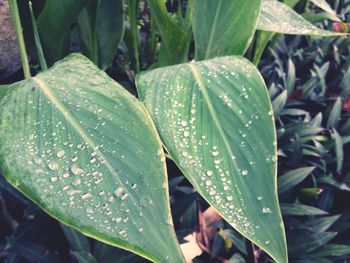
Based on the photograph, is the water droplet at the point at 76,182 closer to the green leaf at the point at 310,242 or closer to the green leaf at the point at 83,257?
the green leaf at the point at 83,257

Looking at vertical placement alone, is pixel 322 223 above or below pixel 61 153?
below

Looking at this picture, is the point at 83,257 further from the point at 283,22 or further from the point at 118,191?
the point at 283,22

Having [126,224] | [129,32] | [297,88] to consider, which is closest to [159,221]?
[126,224]

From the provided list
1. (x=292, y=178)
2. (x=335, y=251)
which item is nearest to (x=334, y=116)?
(x=292, y=178)

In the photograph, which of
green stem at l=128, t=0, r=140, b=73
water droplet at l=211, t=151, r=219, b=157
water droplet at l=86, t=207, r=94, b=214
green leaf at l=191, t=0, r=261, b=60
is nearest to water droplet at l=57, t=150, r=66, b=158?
water droplet at l=86, t=207, r=94, b=214

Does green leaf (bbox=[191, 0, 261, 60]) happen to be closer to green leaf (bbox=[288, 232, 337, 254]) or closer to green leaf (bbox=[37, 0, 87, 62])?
green leaf (bbox=[37, 0, 87, 62])

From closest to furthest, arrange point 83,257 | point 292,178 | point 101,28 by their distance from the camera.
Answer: point 83,257 → point 292,178 → point 101,28

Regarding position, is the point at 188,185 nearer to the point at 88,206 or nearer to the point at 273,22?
the point at 273,22
